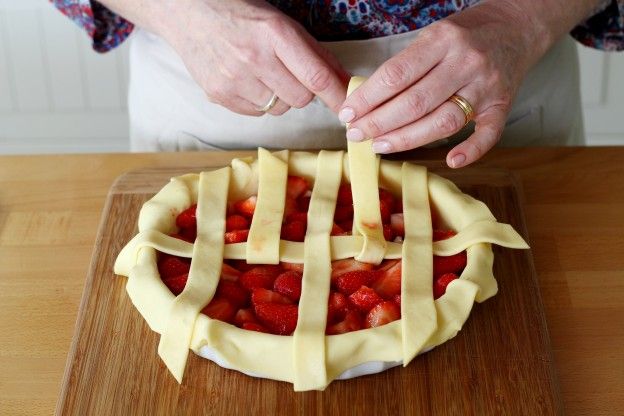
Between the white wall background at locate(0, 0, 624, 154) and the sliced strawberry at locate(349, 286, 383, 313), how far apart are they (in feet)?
5.72

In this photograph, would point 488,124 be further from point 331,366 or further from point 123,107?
point 123,107

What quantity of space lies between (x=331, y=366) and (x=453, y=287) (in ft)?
0.70

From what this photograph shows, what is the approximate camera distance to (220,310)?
47.8 inches

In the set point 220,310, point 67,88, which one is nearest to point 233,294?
point 220,310

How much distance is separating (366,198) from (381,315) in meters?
0.21

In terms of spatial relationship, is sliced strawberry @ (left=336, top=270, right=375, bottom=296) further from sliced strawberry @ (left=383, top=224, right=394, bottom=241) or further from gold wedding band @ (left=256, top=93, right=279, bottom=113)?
gold wedding band @ (left=256, top=93, right=279, bottom=113)

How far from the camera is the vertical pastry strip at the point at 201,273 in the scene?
1.16 meters

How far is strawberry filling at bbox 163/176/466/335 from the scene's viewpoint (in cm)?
120

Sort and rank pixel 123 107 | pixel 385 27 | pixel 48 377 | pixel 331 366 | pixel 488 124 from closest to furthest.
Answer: pixel 331 366 < pixel 48 377 < pixel 488 124 < pixel 385 27 < pixel 123 107

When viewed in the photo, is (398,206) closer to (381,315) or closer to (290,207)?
(290,207)

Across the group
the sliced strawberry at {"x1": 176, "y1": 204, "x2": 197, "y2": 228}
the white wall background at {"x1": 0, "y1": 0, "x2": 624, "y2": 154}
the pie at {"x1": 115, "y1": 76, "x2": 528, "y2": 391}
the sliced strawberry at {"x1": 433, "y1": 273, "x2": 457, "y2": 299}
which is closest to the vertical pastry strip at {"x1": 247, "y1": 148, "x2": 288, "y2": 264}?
the pie at {"x1": 115, "y1": 76, "x2": 528, "y2": 391}

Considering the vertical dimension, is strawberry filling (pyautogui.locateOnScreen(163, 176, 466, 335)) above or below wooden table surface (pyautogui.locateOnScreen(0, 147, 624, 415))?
above

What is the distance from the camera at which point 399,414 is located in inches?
44.8

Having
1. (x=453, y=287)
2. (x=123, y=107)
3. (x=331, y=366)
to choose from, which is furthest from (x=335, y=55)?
(x=123, y=107)
